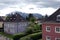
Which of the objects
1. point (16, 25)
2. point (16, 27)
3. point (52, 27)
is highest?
point (52, 27)

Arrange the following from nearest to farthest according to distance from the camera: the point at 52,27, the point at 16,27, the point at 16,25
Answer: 1. the point at 52,27
2. the point at 16,27
3. the point at 16,25

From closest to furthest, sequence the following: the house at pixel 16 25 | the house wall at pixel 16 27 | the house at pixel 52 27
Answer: the house at pixel 52 27 → the house wall at pixel 16 27 → the house at pixel 16 25

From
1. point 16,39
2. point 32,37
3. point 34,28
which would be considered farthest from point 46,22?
point 34,28

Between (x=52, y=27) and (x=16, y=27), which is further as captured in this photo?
(x=16, y=27)

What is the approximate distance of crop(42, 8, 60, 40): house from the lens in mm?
40156

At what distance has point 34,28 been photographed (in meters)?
55.9

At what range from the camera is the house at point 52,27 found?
40.2 metres

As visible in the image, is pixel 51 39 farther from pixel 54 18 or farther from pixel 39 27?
pixel 39 27

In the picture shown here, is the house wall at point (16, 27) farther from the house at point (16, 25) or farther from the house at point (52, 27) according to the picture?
the house at point (52, 27)

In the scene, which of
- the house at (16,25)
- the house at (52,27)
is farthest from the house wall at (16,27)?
the house at (52,27)

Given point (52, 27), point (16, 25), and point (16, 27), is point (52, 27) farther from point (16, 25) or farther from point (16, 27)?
point (16, 25)

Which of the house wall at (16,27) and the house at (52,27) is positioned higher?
the house at (52,27)

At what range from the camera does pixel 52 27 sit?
40.5m

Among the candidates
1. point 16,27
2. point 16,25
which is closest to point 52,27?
point 16,27
